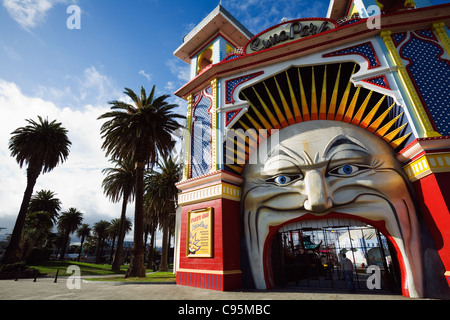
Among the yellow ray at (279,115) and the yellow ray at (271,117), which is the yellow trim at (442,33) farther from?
the yellow ray at (271,117)

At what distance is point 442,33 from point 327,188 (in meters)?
8.23

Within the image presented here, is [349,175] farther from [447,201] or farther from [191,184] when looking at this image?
[191,184]

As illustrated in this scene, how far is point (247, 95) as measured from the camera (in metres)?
12.2

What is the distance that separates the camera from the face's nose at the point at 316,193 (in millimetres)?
9070

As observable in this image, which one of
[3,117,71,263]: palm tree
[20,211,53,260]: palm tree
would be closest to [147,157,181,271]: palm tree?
[3,117,71,263]: palm tree

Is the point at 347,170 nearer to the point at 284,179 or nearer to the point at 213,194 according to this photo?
the point at 284,179

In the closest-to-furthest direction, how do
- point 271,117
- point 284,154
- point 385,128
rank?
point 385,128, point 284,154, point 271,117

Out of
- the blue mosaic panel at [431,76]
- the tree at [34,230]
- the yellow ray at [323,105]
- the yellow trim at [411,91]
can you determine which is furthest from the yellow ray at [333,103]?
the tree at [34,230]

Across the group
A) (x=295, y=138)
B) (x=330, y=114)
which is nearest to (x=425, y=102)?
(x=330, y=114)

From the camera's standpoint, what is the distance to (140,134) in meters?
17.0

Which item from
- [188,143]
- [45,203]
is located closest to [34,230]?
[45,203]

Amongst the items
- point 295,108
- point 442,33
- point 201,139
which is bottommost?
point 201,139

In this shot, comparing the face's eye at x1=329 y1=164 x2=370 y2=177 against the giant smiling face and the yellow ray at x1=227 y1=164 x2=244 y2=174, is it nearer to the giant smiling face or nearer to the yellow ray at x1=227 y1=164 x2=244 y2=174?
the giant smiling face
